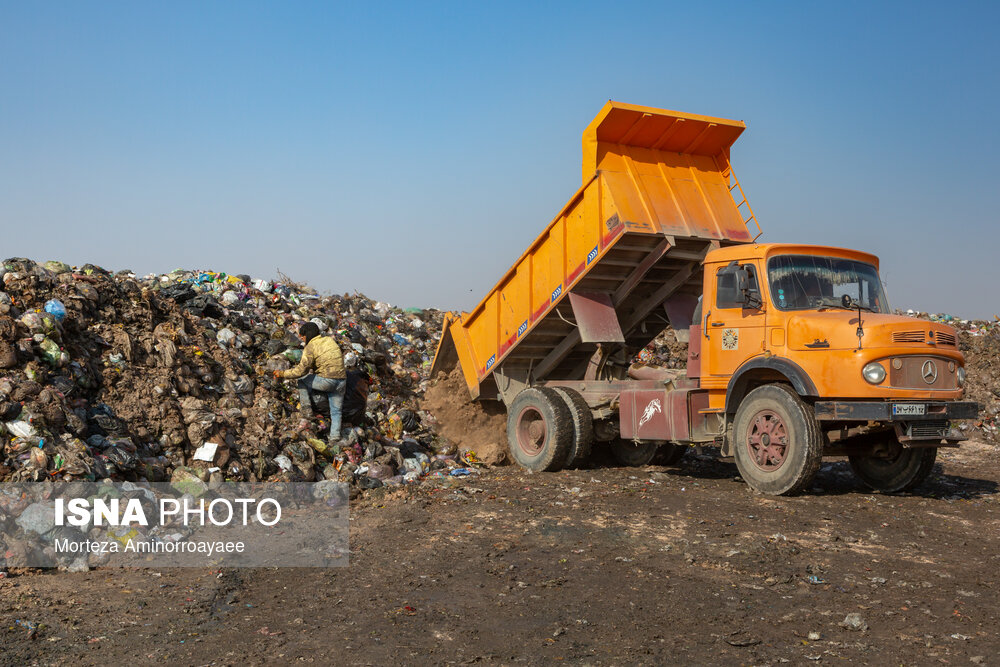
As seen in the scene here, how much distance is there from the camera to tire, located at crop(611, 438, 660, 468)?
9.82m

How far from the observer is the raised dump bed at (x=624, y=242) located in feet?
26.8

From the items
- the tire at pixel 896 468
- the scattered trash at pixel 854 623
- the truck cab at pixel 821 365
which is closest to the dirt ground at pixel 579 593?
the scattered trash at pixel 854 623

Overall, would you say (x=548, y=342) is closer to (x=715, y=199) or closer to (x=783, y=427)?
(x=715, y=199)

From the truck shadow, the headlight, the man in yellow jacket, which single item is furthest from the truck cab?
the man in yellow jacket

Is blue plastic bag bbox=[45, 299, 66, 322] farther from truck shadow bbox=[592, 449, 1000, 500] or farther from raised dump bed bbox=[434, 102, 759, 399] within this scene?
truck shadow bbox=[592, 449, 1000, 500]

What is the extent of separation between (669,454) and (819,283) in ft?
10.5

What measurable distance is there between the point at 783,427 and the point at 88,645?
5.50 metres

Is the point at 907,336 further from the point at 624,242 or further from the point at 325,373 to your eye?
the point at 325,373

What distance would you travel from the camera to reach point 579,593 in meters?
5.06

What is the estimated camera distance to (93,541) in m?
5.89

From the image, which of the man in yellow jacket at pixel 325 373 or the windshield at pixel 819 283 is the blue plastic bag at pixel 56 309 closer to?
the man in yellow jacket at pixel 325 373

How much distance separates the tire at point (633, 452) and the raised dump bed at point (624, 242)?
1.10m

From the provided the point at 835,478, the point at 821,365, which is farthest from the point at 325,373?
the point at 835,478

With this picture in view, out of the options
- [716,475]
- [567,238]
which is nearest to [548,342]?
[567,238]
